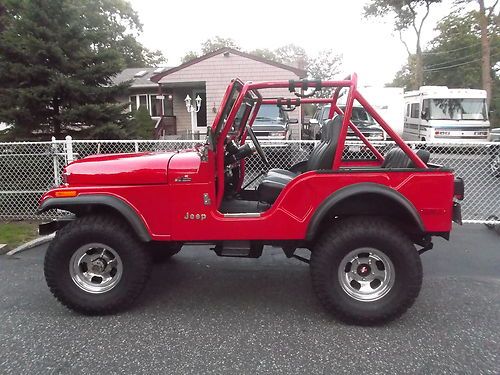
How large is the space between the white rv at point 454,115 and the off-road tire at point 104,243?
13.9m

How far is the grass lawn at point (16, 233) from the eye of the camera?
5.41 m

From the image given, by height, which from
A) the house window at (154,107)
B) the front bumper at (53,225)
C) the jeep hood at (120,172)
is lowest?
the front bumper at (53,225)

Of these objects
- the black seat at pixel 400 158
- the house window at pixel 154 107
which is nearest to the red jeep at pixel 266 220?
the black seat at pixel 400 158

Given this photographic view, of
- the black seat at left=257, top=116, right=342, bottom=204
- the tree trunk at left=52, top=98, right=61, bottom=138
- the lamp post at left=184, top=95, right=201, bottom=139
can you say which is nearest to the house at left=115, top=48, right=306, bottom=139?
the lamp post at left=184, top=95, right=201, bottom=139

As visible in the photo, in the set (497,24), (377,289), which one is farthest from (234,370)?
(497,24)

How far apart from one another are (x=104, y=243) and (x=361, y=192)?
216 centimetres

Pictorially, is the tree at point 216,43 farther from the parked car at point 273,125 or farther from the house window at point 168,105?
the parked car at point 273,125

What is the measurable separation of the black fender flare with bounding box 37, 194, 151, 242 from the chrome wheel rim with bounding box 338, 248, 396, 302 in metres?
1.66

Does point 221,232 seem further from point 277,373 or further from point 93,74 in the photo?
point 93,74

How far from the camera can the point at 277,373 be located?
271cm

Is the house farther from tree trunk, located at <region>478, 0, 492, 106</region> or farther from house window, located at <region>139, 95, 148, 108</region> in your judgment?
tree trunk, located at <region>478, 0, 492, 106</region>

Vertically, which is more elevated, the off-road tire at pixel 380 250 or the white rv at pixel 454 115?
the white rv at pixel 454 115

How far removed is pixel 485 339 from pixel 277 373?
1648 mm

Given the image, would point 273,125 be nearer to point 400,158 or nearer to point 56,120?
point 56,120
